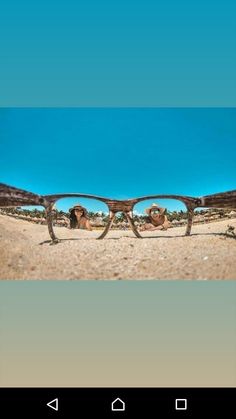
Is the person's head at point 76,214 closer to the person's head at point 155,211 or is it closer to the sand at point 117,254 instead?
the sand at point 117,254

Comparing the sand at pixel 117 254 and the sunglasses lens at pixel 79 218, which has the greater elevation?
the sunglasses lens at pixel 79 218

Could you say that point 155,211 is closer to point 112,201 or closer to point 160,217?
point 160,217

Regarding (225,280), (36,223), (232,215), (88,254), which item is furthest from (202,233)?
(36,223)
